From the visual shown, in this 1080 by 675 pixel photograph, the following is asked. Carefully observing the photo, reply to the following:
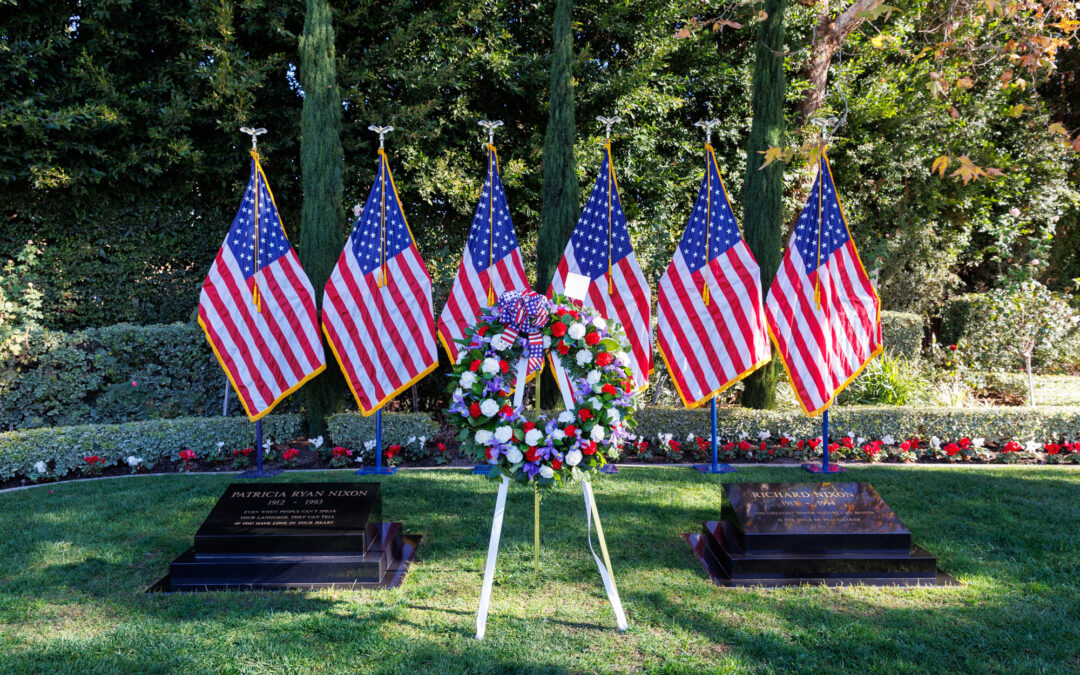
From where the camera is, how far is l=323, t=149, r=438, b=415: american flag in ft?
23.0

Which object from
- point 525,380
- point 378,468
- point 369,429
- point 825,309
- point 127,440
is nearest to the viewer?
point 525,380

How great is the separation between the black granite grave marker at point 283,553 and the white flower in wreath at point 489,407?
4.23 feet

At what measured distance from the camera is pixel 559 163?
8.16m

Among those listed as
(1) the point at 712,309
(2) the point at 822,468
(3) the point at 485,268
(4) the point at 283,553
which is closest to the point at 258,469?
(4) the point at 283,553

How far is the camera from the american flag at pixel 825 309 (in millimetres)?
6742

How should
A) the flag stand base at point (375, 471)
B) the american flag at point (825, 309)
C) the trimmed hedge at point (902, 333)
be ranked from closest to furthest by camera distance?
the american flag at point (825, 309) < the flag stand base at point (375, 471) < the trimmed hedge at point (902, 333)

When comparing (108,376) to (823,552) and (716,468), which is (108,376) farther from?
(823,552)

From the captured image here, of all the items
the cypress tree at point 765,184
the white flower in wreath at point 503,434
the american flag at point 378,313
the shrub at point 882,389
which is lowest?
the shrub at point 882,389

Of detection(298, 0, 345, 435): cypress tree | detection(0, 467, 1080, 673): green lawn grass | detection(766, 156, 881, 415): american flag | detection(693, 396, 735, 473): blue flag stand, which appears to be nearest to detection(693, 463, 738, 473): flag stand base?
detection(693, 396, 735, 473): blue flag stand

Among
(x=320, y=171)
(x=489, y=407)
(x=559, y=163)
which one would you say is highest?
(x=559, y=163)

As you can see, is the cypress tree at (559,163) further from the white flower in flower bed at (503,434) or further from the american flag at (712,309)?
the white flower in flower bed at (503,434)

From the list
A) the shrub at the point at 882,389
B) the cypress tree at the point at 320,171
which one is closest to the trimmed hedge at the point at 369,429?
the cypress tree at the point at 320,171

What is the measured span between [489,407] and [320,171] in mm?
5194

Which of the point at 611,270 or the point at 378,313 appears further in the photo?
the point at 611,270
